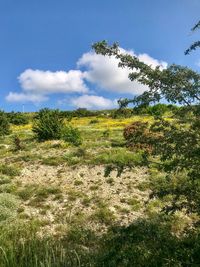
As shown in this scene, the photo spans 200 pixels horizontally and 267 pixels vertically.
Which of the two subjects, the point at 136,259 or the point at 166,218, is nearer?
the point at 136,259

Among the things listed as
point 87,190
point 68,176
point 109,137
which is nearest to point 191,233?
point 87,190

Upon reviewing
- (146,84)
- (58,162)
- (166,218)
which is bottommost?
(166,218)

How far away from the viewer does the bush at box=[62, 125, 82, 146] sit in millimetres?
25856

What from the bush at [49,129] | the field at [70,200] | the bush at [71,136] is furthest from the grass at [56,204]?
the bush at [49,129]

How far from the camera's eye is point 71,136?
88.0ft

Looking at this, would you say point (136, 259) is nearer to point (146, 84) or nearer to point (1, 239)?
point (1, 239)

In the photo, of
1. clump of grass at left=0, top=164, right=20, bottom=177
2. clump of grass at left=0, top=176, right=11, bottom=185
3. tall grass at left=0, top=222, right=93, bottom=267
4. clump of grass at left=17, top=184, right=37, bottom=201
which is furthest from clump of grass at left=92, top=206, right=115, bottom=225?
clump of grass at left=0, top=164, right=20, bottom=177

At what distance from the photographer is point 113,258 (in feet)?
30.5

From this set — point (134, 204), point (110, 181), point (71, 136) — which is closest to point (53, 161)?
point (110, 181)

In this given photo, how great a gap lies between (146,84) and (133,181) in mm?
A: 9526

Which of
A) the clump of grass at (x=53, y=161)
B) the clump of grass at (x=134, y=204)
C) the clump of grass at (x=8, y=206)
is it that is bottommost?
the clump of grass at (x=134, y=204)

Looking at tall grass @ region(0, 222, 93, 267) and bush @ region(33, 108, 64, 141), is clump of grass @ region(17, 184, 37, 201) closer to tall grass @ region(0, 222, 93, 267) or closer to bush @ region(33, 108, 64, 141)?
tall grass @ region(0, 222, 93, 267)

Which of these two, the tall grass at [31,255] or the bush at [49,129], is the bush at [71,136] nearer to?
the bush at [49,129]

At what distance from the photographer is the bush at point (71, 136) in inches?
1018
